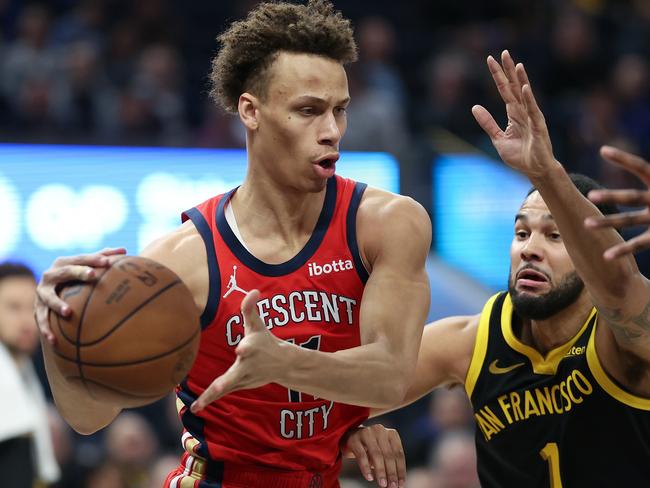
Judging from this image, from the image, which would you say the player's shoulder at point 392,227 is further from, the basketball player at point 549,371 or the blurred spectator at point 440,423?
the blurred spectator at point 440,423

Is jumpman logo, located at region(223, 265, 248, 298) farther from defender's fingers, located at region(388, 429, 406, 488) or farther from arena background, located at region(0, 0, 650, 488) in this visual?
arena background, located at region(0, 0, 650, 488)

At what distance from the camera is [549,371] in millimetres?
4488

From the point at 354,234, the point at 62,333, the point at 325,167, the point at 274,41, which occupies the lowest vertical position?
the point at 62,333

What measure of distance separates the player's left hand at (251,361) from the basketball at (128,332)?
0.29m

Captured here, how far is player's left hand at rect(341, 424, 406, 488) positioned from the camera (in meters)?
4.13

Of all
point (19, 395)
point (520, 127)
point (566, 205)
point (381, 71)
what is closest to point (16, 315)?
point (19, 395)

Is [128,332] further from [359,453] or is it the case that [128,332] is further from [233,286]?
[359,453]

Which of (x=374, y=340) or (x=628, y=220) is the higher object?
(x=628, y=220)

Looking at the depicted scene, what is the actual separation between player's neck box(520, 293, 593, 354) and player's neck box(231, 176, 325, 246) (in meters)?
1.04

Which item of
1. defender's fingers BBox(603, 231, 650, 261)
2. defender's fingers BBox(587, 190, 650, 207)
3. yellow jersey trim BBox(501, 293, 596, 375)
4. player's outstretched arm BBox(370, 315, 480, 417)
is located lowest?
player's outstretched arm BBox(370, 315, 480, 417)

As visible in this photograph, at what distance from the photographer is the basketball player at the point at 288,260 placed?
3.96 m

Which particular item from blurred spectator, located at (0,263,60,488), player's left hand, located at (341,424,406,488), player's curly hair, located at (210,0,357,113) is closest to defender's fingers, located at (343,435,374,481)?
player's left hand, located at (341,424,406,488)

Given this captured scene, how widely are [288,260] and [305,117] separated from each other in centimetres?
49

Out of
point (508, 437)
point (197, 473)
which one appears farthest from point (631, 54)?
point (197, 473)
